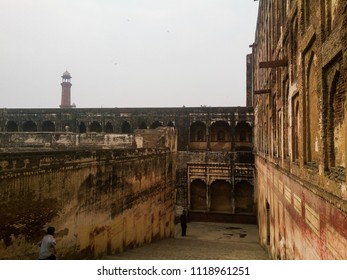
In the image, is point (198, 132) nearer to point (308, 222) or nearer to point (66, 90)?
point (308, 222)

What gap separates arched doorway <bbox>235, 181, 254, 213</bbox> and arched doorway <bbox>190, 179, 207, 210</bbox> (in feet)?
7.45

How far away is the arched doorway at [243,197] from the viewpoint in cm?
2300

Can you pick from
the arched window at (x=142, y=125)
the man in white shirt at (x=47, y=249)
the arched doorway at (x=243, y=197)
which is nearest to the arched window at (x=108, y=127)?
the arched window at (x=142, y=125)

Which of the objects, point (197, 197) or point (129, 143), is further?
point (197, 197)

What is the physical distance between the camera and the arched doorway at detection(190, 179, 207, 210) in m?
23.6

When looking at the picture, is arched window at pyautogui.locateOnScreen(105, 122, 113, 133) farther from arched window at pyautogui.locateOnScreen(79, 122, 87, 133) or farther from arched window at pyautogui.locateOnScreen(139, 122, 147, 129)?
arched window at pyautogui.locateOnScreen(139, 122, 147, 129)

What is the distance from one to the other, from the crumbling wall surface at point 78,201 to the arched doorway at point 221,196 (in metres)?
9.83

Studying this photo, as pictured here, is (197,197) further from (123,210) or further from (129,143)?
(123,210)

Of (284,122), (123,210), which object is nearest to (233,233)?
(123,210)

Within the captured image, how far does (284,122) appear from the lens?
9.02m

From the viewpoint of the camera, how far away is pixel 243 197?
912 inches

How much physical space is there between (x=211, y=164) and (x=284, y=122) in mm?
14443

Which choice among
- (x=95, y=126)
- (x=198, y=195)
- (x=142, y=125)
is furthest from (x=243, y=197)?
(x=95, y=126)
